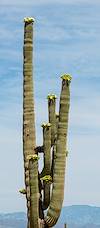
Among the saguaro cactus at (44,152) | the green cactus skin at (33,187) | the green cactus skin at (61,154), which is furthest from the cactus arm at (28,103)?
the green cactus skin at (61,154)

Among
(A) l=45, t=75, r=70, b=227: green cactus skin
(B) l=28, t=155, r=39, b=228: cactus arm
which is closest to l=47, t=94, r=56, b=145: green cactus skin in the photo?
(A) l=45, t=75, r=70, b=227: green cactus skin

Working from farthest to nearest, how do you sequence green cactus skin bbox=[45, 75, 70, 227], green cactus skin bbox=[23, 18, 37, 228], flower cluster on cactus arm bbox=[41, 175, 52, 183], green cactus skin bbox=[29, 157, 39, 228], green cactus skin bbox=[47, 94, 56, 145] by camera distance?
green cactus skin bbox=[47, 94, 56, 145], green cactus skin bbox=[23, 18, 37, 228], flower cluster on cactus arm bbox=[41, 175, 52, 183], green cactus skin bbox=[45, 75, 70, 227], green cactus skin bbox=[29, 157, 39, 228]

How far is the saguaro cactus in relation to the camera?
13.0m

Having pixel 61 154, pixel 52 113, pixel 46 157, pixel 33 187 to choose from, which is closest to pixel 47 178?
pixel 46 157

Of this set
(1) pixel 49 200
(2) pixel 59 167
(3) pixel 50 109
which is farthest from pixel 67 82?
(1) pixel 49 200

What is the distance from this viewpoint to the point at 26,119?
1389 cm

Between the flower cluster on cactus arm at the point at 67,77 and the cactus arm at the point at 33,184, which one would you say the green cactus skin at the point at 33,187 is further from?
the flower cluster on cactus arm at the point at 67,77

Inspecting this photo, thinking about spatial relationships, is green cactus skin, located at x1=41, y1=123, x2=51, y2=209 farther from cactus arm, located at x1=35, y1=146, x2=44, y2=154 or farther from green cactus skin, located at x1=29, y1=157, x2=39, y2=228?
green cactus skin, located at x1=29, y1=157, x2=39, y2=228

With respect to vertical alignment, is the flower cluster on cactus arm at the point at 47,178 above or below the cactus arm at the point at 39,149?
below

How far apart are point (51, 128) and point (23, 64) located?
1880 millimetres

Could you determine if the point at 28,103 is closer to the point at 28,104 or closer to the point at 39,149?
the point at 28,104

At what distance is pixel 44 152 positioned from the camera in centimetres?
1361

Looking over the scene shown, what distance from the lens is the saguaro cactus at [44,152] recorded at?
1295 centimetres

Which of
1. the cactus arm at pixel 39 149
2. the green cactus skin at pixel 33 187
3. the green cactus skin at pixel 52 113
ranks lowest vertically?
the green cactus skin at pixel 33 187
